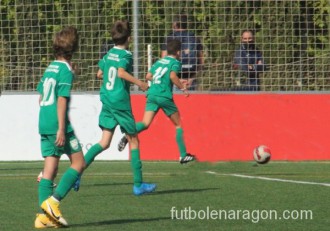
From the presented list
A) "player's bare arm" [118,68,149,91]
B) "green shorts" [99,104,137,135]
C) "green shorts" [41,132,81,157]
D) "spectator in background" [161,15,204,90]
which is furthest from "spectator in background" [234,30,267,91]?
"green shorts" [41,132,81,157]

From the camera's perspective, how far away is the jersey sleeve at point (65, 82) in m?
9.58

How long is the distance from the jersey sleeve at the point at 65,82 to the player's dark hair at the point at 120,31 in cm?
308

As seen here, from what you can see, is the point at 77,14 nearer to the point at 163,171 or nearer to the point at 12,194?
the point at 163,171

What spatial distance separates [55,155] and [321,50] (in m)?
10.8

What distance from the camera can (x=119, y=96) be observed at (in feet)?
43.0

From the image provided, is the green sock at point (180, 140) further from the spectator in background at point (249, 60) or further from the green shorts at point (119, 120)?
the green shorts at point (119, 120)

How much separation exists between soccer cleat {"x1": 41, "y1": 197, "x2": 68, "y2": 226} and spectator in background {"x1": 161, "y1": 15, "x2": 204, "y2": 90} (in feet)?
33.1

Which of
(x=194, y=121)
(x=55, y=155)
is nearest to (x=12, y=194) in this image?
(x=55, y=155)

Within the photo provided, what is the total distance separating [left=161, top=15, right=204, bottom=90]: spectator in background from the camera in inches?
770

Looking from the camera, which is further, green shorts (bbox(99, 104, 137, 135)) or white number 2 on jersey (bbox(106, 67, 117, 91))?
white number 2 on jersey (bbox(106, 67, 117, 91))

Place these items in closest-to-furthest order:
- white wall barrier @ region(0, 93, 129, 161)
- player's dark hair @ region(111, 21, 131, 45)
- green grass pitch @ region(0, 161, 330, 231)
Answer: green grass pitch @ region(0, 161, 330, 231)
player's dark hair @ region(111, 21, 131, 45)
white wall barrier @ region(0, 93, 129, 161)

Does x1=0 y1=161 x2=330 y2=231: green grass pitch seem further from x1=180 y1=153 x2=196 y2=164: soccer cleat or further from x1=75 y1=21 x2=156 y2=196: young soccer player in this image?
x1=75 y1=21 x2=156 y2=196: young soccer player

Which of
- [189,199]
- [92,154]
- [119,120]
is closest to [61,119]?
[189,199]

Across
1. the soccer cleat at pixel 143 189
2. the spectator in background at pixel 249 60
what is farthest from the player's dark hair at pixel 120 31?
the spectator in background at pixel 249 60
